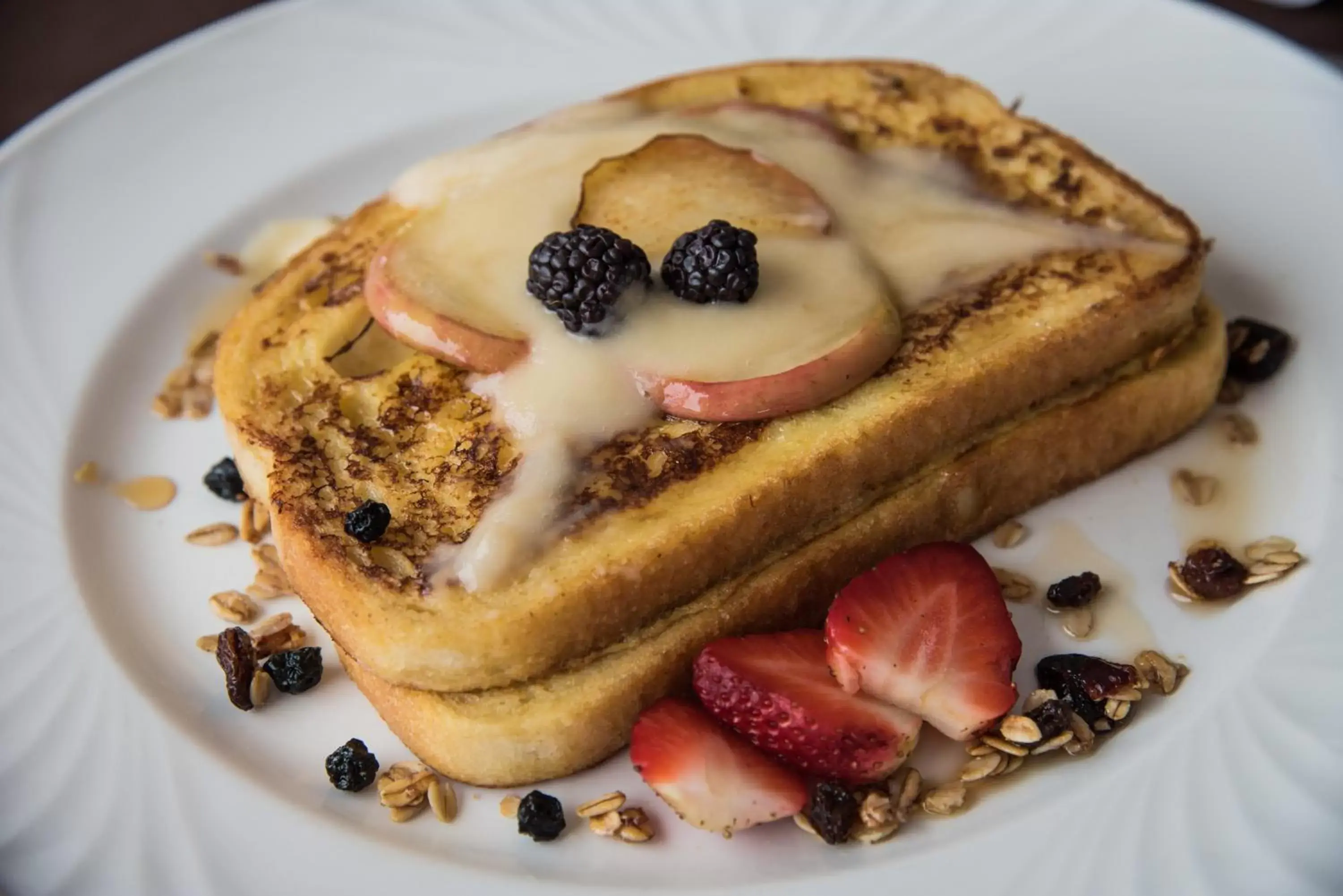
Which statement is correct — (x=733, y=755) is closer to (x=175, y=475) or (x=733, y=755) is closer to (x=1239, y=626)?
(x=1239, y=626)

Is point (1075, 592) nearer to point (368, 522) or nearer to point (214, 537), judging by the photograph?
point (368, 522)

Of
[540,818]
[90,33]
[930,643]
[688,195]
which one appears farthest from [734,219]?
[90,33]

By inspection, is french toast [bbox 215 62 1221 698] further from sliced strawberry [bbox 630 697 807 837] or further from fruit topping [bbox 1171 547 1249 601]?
fruit topping [bbox 1171 547 1249 601]

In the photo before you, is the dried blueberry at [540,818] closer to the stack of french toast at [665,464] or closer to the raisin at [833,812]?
the stack of french toast at [665,464]

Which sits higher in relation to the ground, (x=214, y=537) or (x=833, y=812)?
(x=833, y=812)

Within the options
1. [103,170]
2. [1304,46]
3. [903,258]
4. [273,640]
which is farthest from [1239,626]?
[103,170]

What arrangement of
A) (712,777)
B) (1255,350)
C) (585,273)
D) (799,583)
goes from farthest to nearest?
(1255,350) < (799,583) < (585,273) < (712,777)
